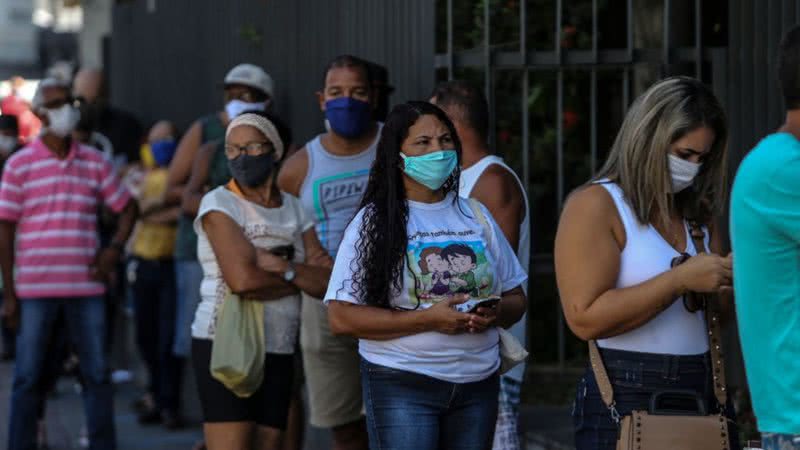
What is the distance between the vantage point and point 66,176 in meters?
7.55

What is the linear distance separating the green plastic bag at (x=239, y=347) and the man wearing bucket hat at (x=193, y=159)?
5.62 feet

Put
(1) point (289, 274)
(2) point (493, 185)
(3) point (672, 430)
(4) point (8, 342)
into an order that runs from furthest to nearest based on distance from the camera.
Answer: (4) point (8, 342), (1) point (289, 274), (2) point (493, 185), (3) point (672, 430)

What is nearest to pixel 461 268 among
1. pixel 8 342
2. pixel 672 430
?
pixel 672 430

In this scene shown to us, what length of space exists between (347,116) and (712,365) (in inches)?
107

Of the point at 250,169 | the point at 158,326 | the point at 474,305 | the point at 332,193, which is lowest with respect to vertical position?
the point at 158,326

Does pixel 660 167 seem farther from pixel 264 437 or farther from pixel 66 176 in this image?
pixel 66 176

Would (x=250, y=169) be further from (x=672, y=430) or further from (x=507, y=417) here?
(x=672, y=430)

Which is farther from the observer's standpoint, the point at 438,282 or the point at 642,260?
the point at 438,282

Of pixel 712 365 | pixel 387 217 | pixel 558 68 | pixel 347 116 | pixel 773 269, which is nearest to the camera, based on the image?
pixel 773 269

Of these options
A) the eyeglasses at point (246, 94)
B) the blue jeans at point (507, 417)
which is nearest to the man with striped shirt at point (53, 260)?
the eyeglasses at point (246, 94)

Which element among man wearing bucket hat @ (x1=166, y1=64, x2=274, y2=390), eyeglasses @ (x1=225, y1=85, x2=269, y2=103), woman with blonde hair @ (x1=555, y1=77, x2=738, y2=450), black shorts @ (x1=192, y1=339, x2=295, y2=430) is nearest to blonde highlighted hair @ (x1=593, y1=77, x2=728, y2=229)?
woman with blonde hair @ (x1=555, y1=77, x2=738, y2=450)

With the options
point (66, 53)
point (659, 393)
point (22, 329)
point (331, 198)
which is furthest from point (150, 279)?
point (66, 53)

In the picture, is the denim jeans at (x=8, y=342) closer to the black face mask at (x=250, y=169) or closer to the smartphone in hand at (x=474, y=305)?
the black face mask at (x=250, y=169)

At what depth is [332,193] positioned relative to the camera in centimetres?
633
